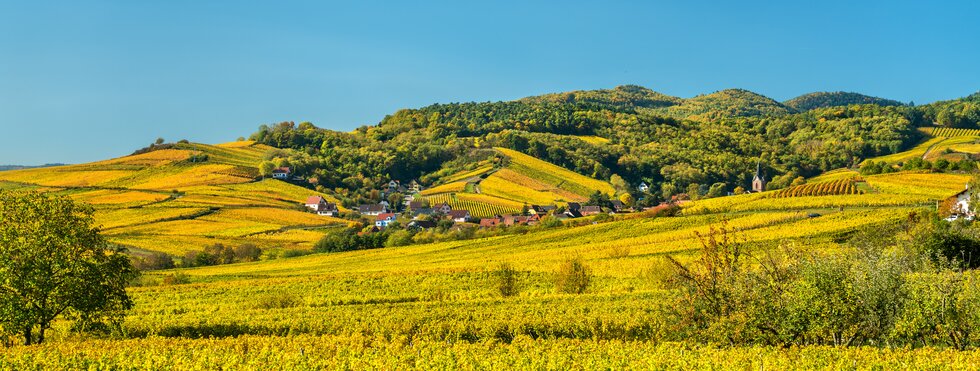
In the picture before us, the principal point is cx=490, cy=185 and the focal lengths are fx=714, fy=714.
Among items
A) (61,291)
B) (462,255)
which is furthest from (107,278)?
(462,255)

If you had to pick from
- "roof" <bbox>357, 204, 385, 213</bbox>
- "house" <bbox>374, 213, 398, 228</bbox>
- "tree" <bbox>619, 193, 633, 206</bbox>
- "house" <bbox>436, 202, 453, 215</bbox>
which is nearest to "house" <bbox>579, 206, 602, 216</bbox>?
"tree" <bbox>619, 193, 633, 206</bbox>

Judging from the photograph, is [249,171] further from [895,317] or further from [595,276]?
[895,317]

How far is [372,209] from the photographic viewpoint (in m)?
168

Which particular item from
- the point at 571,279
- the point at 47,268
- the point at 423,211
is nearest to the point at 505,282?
the point at 571,279

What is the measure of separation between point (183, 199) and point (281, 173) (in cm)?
4420

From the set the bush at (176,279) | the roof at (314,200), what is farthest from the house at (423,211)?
the bush at (176,279)

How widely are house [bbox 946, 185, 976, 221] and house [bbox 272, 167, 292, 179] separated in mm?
148236

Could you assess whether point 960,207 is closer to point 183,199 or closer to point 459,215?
point 459,215

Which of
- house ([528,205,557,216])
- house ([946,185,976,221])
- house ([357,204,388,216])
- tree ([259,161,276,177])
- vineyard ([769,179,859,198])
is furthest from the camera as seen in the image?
tree ([259,161,276,177])

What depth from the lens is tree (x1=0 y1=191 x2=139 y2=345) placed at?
29.8m

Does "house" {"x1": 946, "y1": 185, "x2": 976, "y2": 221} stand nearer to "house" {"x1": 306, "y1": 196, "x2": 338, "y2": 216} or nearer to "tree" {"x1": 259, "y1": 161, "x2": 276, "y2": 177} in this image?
"house" {"x1": 306, "y1": 196, "x2": 338, "y2": 216}

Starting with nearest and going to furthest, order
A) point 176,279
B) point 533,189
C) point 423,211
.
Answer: point 176,279 < point 423,211 < point 533,189

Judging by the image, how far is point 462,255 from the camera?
87438 mm

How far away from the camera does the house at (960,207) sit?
7456cm
